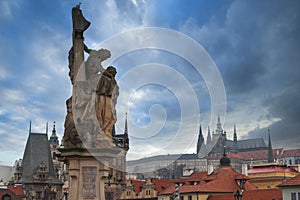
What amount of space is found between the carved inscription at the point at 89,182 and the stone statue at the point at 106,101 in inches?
41.9

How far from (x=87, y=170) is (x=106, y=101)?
78.2 inches

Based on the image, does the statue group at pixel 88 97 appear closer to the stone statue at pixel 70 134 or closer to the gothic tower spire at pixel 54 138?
the stone statue at pixel 70 134

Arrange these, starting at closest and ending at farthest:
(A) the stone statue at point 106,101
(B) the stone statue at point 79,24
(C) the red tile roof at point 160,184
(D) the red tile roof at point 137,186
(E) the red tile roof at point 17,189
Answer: (A) the stone statue at point 106,101
(B) the stone statue at point 79,24
(E) the red tile roof at point 17,189
(C) the red tile roof at point 160,184
(D) the red tile roof at point 137,186

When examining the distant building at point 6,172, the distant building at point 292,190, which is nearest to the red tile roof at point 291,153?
the distant building at point 6,172

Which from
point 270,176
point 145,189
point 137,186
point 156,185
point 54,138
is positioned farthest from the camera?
point 54,138

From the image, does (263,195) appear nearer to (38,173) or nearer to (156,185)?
(156,185)

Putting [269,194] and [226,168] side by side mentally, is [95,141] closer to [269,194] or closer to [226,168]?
[269,194]

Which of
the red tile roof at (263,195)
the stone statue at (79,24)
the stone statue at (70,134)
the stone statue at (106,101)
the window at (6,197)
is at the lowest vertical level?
the window at (6,197)

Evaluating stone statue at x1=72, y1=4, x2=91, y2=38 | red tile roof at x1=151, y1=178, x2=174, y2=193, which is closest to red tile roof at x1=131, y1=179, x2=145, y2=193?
red tile roof at x1=151, y1=178, x2=174, y2=193

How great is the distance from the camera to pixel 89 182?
39.3ft

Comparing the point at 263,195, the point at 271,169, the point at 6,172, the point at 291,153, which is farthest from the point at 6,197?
the point at 291,153

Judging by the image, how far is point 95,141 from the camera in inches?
468

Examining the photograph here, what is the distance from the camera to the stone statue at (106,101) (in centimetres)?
1234

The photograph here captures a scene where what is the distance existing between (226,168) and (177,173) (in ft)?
166
